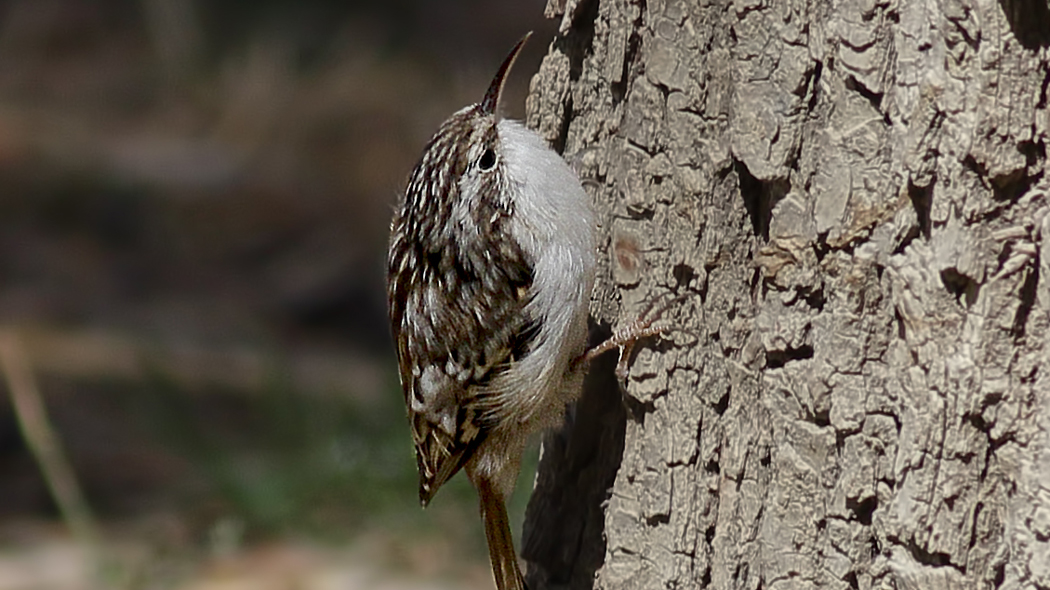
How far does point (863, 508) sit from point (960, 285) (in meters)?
0.39

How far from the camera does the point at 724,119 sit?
6.74ft

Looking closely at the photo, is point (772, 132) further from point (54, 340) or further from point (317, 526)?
point (54, 340)

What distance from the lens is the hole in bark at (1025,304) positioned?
5.89 feet

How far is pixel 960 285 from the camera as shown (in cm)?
181

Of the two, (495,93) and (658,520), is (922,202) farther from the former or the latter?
(495,93)

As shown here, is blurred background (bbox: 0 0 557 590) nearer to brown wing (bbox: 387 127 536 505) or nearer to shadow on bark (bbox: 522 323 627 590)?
brown wing (bbox: 387 127 536 505)

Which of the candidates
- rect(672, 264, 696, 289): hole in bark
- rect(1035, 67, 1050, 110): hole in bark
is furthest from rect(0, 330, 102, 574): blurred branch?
rect(1035, 67, 1050, 110): hole in bark

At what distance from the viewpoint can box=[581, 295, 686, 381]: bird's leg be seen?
2.25 meters

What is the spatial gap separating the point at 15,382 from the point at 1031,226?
8.96 feet

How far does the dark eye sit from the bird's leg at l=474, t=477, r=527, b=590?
0.66 meters

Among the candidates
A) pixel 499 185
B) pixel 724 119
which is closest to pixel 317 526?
pixel 499 185

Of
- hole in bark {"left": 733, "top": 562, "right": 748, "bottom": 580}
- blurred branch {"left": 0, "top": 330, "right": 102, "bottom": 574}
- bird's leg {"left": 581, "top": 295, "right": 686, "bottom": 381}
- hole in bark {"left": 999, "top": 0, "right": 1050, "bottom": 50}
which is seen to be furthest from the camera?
blurred branch {"left": 0, "top": 330, "right": 102, "bottom": 574}

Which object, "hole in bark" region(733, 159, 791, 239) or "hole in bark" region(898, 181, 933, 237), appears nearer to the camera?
"hole in bark" region(898, 181, 933, 237)

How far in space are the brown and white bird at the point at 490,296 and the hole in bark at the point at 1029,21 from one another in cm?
84
